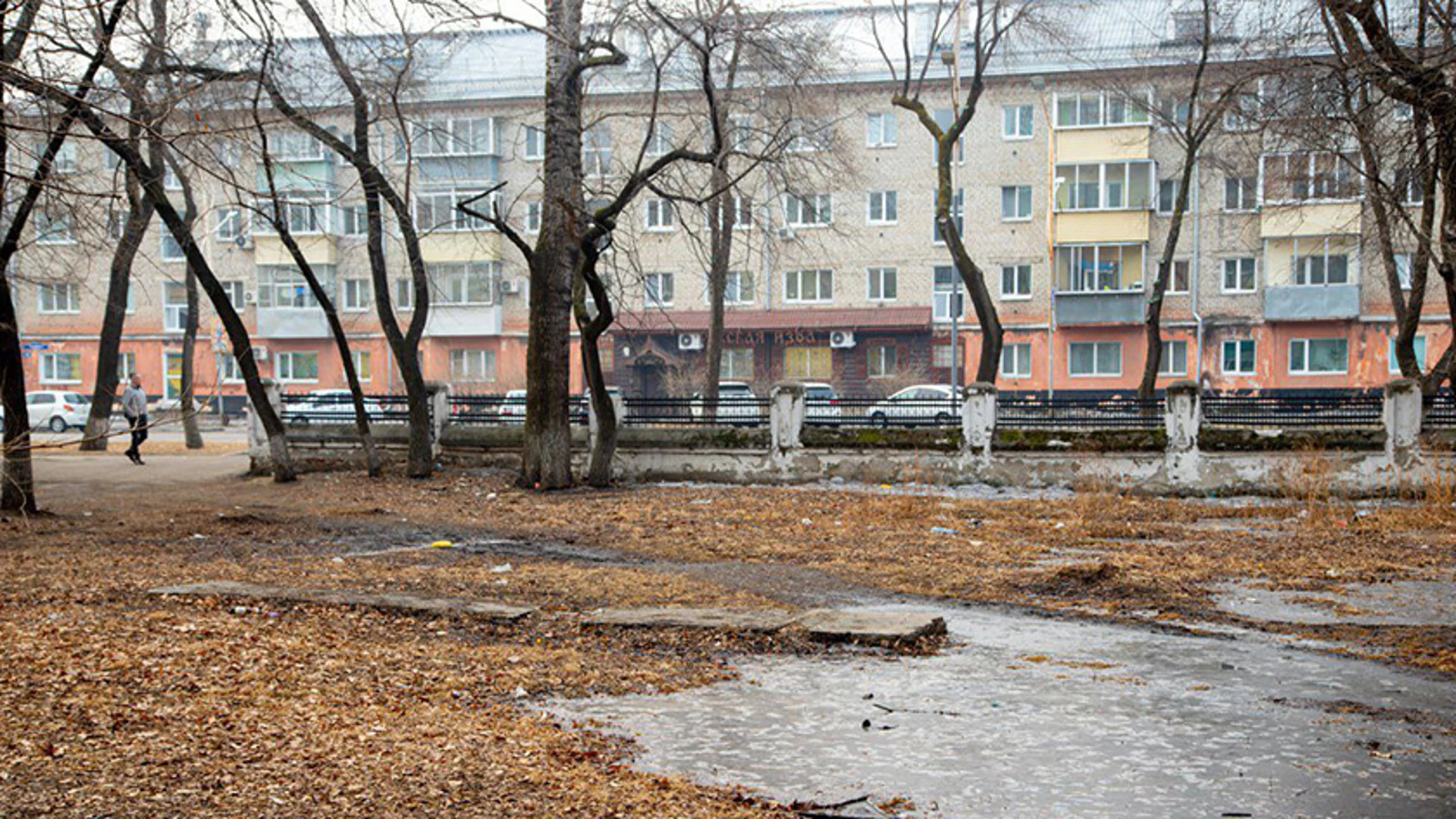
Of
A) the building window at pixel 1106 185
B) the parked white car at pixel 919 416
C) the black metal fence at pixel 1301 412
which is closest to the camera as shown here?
the black metal fence at pixel 1301 412

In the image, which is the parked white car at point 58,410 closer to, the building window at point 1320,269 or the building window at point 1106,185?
the building window at point 1106,185

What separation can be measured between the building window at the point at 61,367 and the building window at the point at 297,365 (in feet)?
30.9

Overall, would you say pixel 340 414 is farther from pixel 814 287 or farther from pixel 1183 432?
pixel 814 287

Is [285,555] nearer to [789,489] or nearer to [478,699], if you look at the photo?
[478,699]

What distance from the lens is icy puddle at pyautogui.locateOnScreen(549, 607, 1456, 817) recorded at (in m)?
5.75

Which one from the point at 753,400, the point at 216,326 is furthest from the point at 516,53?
the point at 753,400

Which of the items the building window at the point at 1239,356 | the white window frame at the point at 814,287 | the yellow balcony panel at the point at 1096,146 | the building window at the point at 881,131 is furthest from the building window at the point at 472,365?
the building window at the point at 1239,356

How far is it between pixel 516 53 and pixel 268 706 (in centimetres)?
5170

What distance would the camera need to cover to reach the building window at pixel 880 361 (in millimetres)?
52875

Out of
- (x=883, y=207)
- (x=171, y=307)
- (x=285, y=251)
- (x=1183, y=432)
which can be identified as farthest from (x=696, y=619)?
(x=171, y=307)

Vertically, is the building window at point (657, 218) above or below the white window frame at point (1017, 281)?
above

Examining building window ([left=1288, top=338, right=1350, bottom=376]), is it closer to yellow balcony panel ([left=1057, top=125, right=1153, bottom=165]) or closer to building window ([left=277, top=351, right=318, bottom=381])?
yellow balcony panel ([left=1057, top=125, right=1153, bottom=165])

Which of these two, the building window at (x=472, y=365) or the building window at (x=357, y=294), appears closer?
the building window at (x=472, y=365)

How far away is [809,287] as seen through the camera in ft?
176
